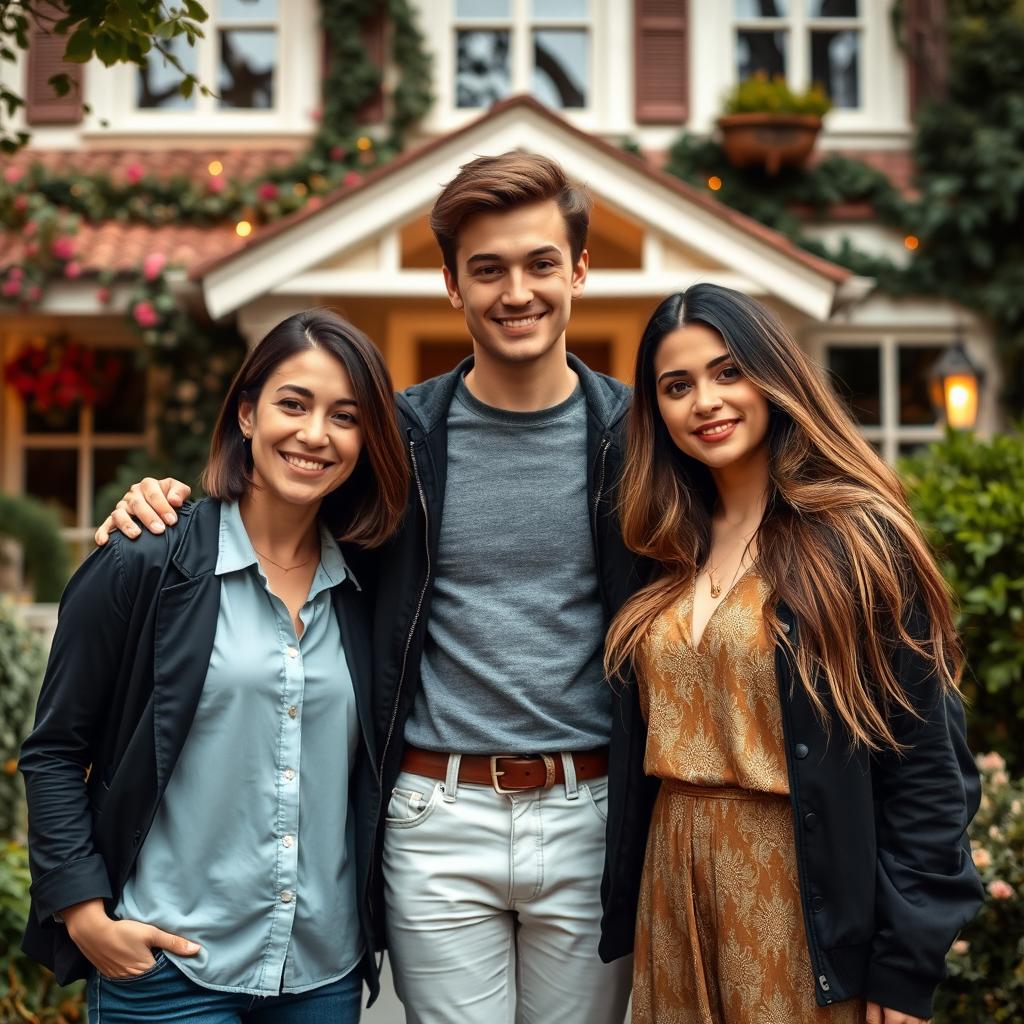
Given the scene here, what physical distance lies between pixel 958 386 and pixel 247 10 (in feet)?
20.2

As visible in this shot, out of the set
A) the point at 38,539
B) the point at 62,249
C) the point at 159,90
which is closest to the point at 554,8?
the point at 159,90

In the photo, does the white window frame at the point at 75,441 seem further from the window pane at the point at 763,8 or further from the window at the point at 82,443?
the window pane at the point at 763,8

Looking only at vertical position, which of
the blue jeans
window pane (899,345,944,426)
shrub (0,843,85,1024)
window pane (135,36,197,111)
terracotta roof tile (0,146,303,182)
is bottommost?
shrub (0,843,85,1024)

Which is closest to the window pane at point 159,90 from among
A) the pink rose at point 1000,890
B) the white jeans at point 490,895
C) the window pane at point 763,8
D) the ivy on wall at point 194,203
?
the ivy on wall at point 194,203

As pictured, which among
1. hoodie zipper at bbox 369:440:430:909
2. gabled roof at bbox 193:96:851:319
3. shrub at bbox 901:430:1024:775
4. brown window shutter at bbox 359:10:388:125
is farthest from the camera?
brown window shutter at bbox 359:10:388:125

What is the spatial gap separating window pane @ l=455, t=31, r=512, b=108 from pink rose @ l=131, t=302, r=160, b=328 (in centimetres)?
298

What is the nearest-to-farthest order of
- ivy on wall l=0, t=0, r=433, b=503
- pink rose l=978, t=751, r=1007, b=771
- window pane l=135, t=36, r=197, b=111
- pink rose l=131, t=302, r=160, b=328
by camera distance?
pink rose l=978, t=751, r=1007, b=771, pink rose l=131, t=302, r=160, b=328, ivy on wall l=0, t=0, r=433, b=503, window pane l=135, t=36, r=197, b=111

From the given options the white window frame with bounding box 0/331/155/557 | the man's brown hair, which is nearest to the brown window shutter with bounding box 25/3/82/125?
the white window frame with bounding box 0/331/155/557

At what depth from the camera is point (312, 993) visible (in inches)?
95.0

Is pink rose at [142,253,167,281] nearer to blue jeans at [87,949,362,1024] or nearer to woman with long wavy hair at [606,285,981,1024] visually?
woman with long wavy hair at [606,285,981,1024]

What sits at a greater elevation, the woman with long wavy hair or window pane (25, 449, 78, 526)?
window pane (25, 449, 78, 526)

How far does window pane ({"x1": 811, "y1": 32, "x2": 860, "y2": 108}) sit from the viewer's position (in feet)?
32.0

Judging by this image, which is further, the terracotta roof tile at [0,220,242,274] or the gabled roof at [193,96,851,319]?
the terracotta roof tile at [0,220,242,274]

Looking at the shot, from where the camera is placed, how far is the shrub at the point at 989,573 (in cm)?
416
